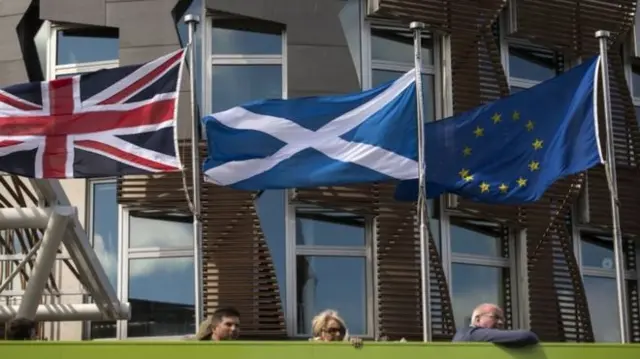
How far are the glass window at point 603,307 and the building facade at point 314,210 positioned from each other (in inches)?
32.6

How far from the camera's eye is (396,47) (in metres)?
16.8

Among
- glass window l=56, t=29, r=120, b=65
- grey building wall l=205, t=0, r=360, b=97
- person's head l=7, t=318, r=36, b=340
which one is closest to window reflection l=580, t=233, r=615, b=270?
grey building wall l=205, t=0, r=360, b=97

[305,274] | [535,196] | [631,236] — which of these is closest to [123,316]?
[305,274]

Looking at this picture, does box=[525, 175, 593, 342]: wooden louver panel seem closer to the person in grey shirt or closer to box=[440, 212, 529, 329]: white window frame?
box=[440, 212, 529, 329]: white window frame

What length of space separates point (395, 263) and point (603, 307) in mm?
3815

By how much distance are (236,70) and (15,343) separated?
369 inches

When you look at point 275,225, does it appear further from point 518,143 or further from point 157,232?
point 518,143

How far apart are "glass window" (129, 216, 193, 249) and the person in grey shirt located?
8.08m

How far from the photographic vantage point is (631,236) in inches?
699

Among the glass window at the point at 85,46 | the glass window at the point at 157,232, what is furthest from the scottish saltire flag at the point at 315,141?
the glass window at the point at 85,46

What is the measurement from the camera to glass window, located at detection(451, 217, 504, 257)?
54.6ft

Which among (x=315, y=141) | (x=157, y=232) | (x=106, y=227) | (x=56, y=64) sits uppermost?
(x=56, y=64)

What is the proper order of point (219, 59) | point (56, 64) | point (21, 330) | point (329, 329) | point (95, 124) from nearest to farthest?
point (21, 330) → point (329, 329) → point (95, 124) → point (219, 59) → point (56, 64)

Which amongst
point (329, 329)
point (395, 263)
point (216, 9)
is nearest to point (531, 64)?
point (395, 263)
